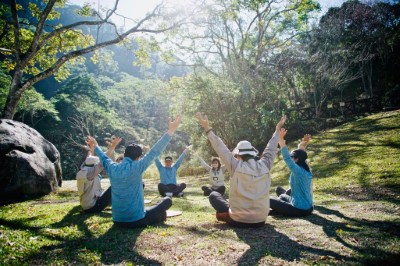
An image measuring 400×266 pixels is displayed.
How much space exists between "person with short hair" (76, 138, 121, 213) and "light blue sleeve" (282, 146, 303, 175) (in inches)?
154

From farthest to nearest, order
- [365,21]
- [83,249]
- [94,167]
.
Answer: [365,21] → [94,167] → [83,249]

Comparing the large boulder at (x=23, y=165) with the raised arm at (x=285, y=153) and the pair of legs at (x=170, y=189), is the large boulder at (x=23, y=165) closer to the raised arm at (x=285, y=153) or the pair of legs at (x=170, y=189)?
the pair of legs at (x=170, y=189)

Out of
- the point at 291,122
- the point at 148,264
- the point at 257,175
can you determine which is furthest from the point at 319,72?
the point at 148,264

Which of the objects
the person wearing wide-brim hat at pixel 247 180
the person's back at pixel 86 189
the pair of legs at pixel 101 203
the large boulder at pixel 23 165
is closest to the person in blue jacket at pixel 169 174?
the pair of legs at pixel 101 203

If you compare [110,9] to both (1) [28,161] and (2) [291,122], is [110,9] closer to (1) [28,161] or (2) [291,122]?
(1) [28,161]

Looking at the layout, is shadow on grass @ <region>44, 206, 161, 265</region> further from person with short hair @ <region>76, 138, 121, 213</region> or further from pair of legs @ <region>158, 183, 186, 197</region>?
pair of legs @ <region>158, 183, 186, 197</region>

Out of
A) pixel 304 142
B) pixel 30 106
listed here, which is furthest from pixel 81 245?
pixel 30 106

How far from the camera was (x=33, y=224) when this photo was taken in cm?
549

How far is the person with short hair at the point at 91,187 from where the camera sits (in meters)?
6.17

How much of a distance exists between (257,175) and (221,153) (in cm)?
78

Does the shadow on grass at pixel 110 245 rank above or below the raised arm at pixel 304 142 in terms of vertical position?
below

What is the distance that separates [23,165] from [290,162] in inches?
324

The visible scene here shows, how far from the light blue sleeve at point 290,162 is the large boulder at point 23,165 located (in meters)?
8.11

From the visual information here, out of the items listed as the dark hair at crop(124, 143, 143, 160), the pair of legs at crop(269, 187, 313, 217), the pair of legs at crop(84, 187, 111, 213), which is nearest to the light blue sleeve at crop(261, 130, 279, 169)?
the pair of legs at crop(269, 187, 313, 217)
